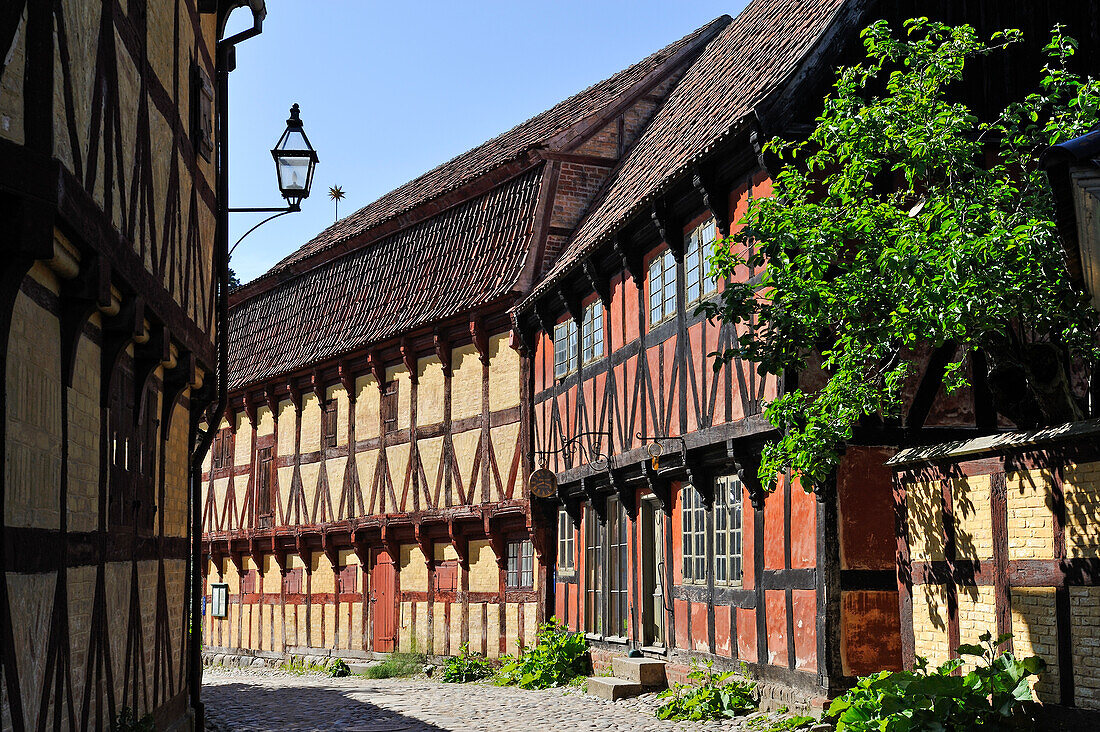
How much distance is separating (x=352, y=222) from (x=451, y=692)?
15.6m

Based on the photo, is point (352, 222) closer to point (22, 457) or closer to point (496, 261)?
point (496, 261)

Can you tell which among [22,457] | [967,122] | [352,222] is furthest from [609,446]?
[352,222]

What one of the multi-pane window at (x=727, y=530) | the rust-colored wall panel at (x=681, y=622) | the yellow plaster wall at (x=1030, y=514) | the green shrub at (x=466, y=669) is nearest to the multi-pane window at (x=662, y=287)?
the multi-pane window at (x=727, y=530)

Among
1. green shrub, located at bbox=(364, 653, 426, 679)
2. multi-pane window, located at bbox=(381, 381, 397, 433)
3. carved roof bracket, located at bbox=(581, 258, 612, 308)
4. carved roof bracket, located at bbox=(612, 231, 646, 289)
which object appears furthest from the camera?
multi-pane window, located at bbox=(381, 381, 397, 433)

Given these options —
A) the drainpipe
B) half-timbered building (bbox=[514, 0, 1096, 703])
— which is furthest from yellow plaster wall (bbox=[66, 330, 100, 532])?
half-timbered building (bbox=[514, 0, 1096, 703])

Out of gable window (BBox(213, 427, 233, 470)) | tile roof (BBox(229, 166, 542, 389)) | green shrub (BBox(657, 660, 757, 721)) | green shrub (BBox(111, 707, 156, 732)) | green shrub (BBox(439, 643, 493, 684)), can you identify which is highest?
tile roof (BBox(229, 166, 542, 389))

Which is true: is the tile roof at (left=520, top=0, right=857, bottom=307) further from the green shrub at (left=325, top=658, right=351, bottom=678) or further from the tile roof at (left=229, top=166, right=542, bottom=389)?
the green shrub at (left=325, top=658, right=351, bottom=678)

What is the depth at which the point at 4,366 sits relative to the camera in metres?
6.12

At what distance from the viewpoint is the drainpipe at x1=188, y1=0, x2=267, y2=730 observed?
12992 millimetres

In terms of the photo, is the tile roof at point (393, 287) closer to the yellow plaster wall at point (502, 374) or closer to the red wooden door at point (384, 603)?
the yellow plaster wall at point (502, 374)

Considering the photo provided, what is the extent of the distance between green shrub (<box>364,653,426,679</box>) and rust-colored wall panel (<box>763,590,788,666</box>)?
34.3 ft

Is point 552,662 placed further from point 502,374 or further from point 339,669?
point 339,669

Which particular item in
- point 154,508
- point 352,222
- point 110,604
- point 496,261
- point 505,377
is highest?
point 352,222

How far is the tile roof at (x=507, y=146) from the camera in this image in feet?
71.6
